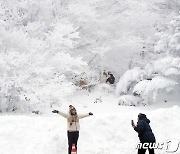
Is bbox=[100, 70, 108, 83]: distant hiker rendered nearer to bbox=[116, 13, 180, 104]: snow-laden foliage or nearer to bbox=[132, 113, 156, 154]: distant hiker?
bbox=[116, 13, 180, 104]: snow-laden foliage

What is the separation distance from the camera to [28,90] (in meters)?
15.8

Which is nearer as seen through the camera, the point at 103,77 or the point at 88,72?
the point at 88,72

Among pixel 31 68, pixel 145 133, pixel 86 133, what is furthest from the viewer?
pixel 31 68

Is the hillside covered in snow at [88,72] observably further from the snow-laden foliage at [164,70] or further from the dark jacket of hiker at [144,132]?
the dark jacket of hiker at [144,132]

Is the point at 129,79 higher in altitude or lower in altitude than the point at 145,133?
higher

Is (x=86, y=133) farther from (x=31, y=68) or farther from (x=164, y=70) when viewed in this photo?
(x=164, y=70)

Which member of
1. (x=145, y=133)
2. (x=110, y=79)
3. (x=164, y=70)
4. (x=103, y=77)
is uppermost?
(x=103, y=77)

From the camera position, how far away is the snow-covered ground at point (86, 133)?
1030cm

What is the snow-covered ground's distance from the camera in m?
10.3

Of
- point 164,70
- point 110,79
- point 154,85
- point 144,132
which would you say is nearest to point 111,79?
point 110,79

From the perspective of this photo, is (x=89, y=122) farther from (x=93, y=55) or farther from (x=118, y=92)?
(x=93, y=55)

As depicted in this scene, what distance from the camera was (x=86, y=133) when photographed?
11359 mm

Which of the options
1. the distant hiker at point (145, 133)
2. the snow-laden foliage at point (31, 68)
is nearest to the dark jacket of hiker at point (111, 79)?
the snow-laden foliage at point (31, 68)

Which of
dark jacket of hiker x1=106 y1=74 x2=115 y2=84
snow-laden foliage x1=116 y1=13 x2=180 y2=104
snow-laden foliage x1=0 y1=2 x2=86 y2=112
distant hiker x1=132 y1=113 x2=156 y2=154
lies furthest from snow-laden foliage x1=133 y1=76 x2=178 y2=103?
distant hiker x1=132 y1=113 x2=156 y2=154
